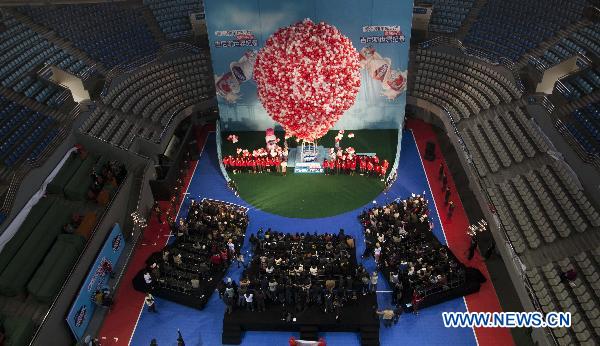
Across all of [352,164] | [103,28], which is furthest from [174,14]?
[352,164]

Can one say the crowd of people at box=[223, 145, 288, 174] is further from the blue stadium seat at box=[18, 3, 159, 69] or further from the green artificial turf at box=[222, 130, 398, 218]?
the blue stadium seat at box=[18, 3, 159, 69]

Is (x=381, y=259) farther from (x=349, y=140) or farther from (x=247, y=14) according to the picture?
(x=247, y=14)

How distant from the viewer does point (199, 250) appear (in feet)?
66.6

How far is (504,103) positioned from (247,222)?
1508cm

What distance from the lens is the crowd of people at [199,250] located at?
19.1 metres

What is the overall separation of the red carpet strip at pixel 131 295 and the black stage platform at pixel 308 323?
3.83 metres

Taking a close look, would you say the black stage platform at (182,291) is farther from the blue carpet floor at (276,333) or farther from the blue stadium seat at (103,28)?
the blue stadium seat at (103,28)

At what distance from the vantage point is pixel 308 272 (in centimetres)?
1883

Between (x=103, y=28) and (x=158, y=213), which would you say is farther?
(x=103, y=28)

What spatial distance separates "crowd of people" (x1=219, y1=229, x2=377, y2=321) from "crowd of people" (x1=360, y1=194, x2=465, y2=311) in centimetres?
106

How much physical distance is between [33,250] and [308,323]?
1053 cm

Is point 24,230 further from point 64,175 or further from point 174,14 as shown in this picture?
point 174,14

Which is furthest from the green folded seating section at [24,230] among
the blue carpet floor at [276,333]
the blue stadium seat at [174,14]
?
the blue stadium seat at [174,14]

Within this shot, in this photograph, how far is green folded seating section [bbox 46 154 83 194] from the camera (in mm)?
20484
